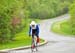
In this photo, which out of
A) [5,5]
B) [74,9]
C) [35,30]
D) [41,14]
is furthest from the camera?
[41,14]

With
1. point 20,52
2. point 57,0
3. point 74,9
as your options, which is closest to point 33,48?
point 20,52

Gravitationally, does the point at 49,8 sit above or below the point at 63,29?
above

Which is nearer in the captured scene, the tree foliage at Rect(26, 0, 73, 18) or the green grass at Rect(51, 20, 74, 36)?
the green grass at Rect(51, 20, 74, 36)

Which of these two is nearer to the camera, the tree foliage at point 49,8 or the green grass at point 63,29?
the green grass at point 63,29

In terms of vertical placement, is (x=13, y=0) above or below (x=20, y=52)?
above

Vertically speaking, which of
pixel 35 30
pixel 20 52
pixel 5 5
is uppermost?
pixel 5 5

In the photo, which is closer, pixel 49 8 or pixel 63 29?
pixel 63 29

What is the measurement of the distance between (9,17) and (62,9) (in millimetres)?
75036

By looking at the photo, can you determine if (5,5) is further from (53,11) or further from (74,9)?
(53,11)

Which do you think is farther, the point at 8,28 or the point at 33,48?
the point at 8,28

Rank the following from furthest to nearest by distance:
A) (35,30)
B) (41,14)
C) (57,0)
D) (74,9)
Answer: (57,0), (41,14), (74,9), (35,30)

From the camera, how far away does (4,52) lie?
19.2 metres

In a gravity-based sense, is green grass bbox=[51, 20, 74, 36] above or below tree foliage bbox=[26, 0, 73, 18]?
below

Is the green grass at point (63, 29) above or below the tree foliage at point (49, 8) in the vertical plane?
below
